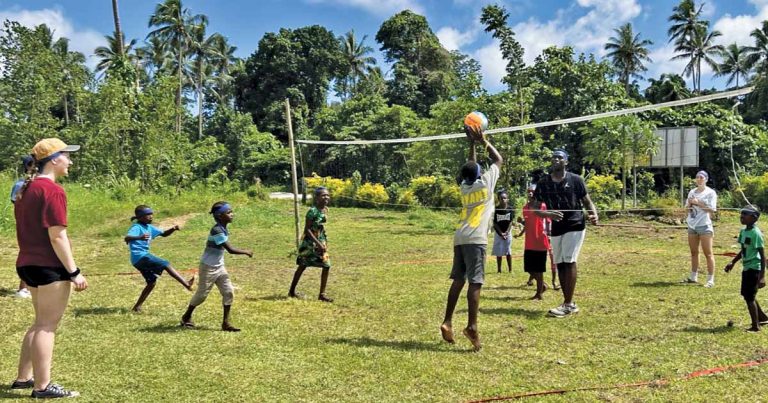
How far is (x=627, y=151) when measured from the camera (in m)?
20.7

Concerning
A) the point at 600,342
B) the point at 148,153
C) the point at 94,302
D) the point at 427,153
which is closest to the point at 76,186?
the point at 148,153

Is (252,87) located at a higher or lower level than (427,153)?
higher

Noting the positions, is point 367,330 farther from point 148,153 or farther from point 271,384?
point 148,153

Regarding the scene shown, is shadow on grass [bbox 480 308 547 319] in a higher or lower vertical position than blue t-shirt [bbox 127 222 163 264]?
lower

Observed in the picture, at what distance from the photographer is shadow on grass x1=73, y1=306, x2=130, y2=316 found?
21.5 feet

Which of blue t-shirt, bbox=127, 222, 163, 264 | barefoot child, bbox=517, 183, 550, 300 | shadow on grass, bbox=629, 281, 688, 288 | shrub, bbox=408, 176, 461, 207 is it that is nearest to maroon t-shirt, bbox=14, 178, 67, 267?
blue t-shirt, bbox=127, 222, 163, 264

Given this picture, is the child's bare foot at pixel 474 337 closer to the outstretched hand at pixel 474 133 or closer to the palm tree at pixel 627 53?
the outstretched hand at pixel 474 133

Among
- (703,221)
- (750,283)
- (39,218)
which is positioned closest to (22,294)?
(39,218)

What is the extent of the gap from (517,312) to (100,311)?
16.3 ft

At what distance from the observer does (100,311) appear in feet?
21.8

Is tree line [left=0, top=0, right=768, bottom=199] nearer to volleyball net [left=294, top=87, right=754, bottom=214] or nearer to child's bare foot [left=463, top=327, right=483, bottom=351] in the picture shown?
volleyball net [left=294, top=87, right=754, bottom=214]

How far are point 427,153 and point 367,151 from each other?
11.3m

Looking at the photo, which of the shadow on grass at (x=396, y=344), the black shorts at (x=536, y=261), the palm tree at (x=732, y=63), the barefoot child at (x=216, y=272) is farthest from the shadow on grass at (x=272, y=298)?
the palm tree at (x=732, y=63)

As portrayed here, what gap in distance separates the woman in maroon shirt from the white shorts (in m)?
4.81
